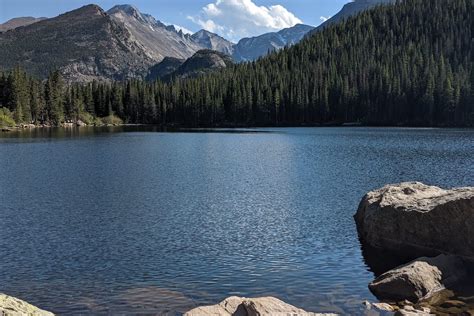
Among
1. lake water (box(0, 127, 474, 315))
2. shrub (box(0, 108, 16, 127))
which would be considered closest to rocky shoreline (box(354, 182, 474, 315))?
lake water (box(0, 127, 474, 315))

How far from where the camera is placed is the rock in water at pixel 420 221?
24.7 metres

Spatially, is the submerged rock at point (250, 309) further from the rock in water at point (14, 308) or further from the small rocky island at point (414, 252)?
the rock in water at point (14, 308)

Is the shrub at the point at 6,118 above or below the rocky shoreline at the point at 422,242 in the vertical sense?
above

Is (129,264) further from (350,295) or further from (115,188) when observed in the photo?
(115,188)

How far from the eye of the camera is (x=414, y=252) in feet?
87.7

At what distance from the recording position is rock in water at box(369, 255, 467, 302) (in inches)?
853

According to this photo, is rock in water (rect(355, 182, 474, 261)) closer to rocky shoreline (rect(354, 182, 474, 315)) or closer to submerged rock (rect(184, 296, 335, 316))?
rocky shoreline (rect(354, 182, 474, 315))

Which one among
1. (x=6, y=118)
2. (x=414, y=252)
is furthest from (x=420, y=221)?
(x=6, y=118)

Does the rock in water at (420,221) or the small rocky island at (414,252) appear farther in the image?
the rock in water at (420,221)

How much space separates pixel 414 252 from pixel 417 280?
200 inches

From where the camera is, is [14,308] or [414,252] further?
[414,252]

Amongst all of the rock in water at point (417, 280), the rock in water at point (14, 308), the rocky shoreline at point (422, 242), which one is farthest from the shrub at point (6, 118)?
the rock in water at point (14, 308)

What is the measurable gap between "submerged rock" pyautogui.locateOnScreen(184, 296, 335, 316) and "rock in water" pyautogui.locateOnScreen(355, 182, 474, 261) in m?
11.6

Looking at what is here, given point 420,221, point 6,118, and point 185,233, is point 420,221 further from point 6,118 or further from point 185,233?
point 6,118
